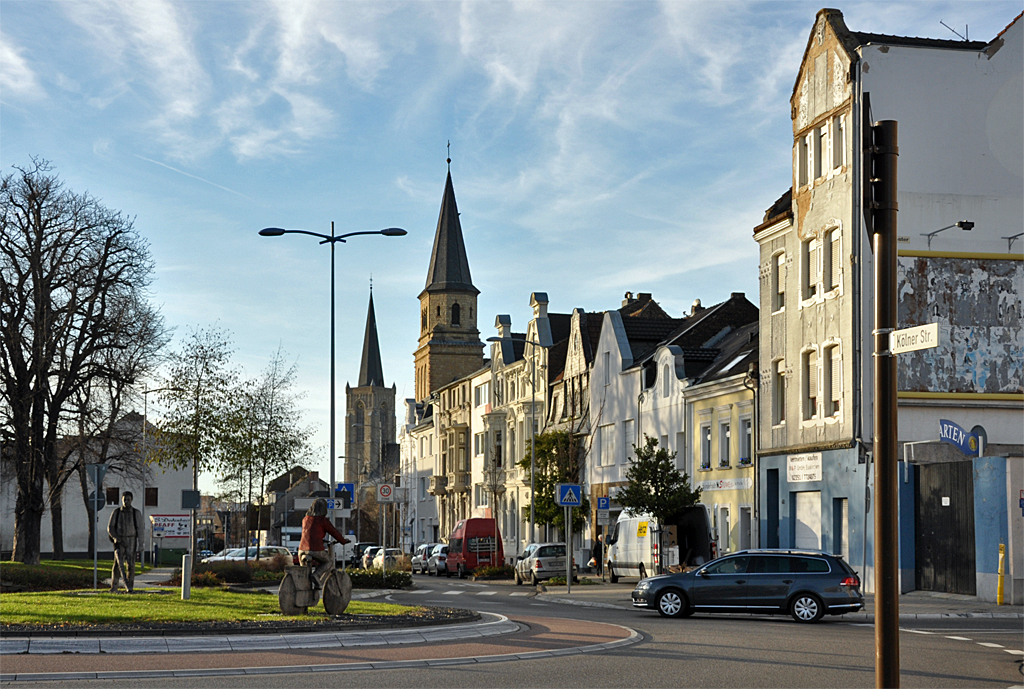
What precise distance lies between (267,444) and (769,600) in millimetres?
21170

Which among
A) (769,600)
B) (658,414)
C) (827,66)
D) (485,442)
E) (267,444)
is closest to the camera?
(769,600)

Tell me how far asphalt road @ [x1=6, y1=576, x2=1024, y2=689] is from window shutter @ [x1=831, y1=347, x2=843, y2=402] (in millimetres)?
12905

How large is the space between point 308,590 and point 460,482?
208 feet

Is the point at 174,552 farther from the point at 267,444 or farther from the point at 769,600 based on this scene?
the point at 769,600

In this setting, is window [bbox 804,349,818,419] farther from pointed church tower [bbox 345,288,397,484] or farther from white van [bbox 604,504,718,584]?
pointed church tower [bbox 345,288,397,484]

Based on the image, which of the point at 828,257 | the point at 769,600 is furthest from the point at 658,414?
the point at 769,600

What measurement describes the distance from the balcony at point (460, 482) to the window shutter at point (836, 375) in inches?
1928

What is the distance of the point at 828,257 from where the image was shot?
35062 mm

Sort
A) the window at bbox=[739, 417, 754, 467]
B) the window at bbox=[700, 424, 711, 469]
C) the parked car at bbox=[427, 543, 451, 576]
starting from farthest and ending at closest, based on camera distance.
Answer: the parked car at bbox=[427, 543, 451, 576] → the window at bbox=[700, 424, 711, 469] → the window at bbox=[739, 417, 754, 467]

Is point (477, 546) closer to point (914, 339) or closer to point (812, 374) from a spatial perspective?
point (812, 374)

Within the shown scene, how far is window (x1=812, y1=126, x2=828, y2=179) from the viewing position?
35.6 m

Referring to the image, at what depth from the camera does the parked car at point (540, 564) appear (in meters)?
40.6

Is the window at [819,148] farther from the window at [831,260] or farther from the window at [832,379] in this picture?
the window at [832,379]

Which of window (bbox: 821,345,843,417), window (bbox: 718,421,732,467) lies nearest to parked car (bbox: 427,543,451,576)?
window (bbox: 718,421,732,467)
